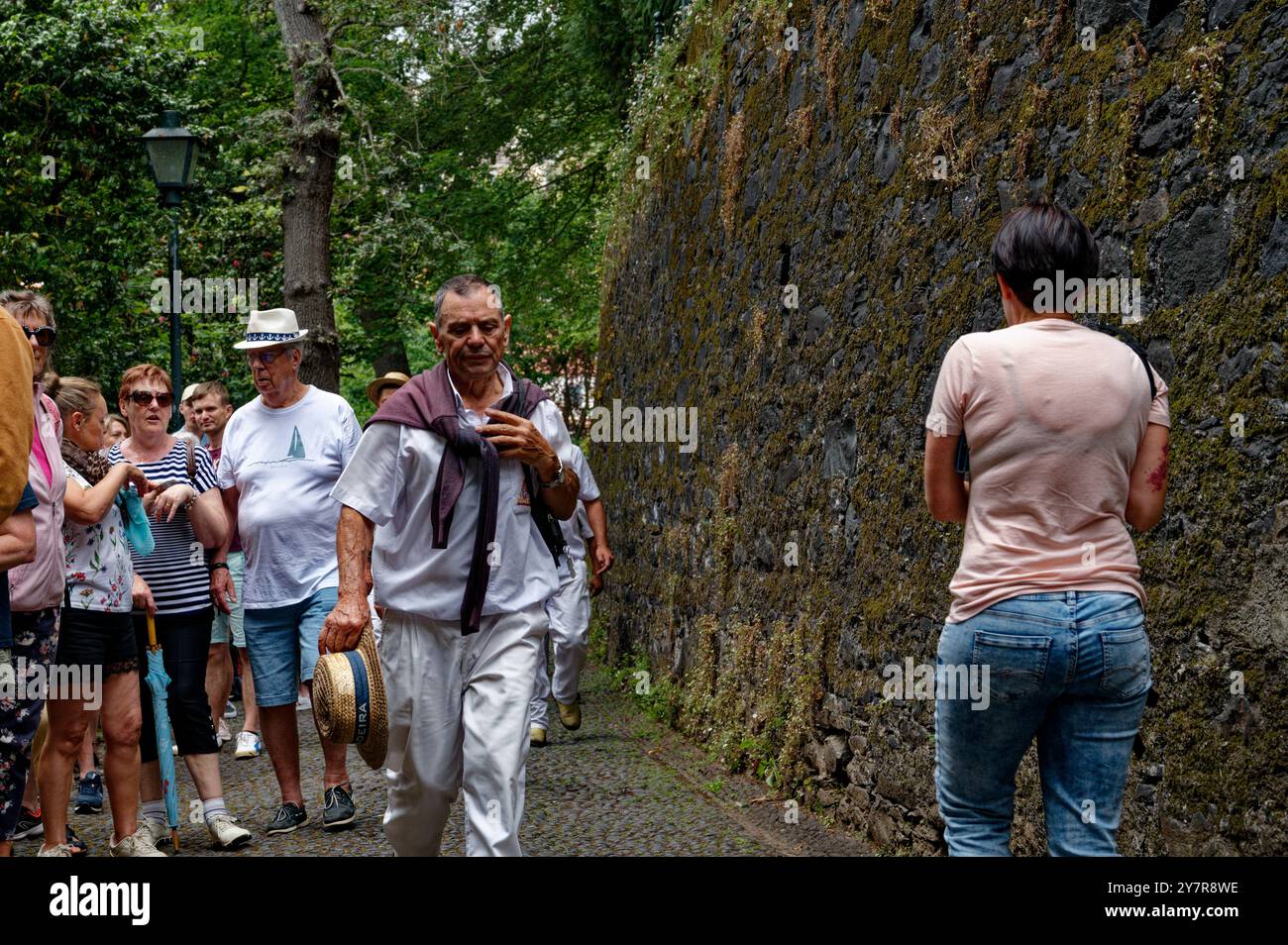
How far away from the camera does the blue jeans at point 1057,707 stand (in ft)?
10.7

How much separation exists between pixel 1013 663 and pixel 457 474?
1940 mm

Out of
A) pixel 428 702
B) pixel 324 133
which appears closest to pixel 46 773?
pixel 428 702

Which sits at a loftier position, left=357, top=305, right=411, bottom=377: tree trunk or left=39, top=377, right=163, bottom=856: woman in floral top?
left=357, top=305, right=411, bottom=377: tree trunk

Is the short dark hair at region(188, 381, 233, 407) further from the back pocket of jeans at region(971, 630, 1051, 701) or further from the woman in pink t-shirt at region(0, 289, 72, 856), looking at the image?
the back pocket of jeans at region(971, 630, 1051, 701)

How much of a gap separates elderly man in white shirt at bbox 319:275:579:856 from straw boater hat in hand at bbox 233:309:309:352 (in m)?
2.62

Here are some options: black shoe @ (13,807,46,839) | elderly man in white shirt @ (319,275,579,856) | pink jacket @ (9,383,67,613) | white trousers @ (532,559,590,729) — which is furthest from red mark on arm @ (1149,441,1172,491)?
white trousers @ (532,559,590,729)

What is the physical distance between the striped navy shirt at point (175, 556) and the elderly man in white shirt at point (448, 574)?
2.45 meters

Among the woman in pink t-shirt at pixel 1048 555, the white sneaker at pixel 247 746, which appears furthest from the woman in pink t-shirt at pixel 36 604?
the white sneaker at pixel 247 746

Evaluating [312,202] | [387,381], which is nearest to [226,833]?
[387,381]

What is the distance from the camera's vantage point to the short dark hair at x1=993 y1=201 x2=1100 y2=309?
3.39 meters

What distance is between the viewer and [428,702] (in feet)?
14.9

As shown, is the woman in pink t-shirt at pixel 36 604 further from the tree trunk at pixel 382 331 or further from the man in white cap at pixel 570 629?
the tree trunk at pixel 382 331
